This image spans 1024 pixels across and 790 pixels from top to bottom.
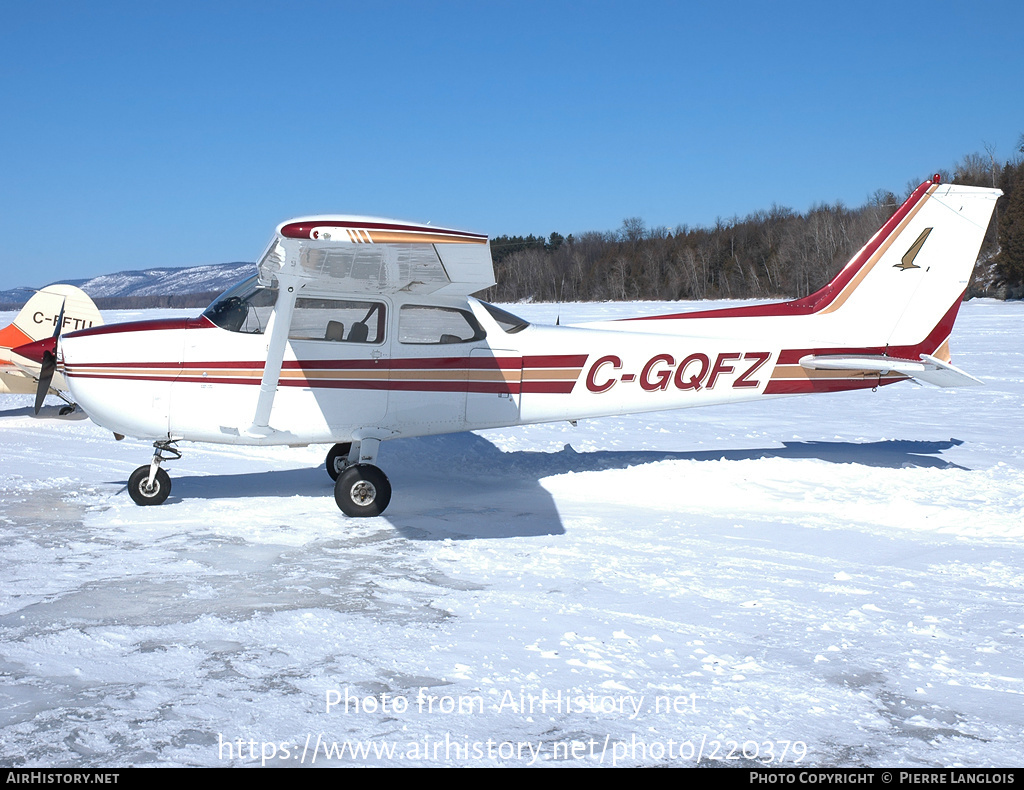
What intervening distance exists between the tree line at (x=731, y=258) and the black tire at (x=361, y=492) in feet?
164

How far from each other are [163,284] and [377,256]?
4.34m

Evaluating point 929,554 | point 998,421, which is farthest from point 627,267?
point 929,554

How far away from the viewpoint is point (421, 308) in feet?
20.1

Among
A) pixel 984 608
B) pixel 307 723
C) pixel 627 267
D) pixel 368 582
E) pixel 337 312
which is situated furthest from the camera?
pixel 627 267

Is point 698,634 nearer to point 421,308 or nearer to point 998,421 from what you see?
point 421,308

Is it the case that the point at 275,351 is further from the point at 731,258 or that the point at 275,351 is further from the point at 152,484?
the point at 731,258

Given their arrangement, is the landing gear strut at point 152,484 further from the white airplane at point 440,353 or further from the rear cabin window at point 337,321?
the rear cabin window at point 337,321

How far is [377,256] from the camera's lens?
17.1 ft

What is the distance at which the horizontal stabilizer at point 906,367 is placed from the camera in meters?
6.65

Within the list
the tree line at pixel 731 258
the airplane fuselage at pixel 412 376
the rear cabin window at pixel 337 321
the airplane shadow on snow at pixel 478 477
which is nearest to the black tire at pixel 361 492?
the airplane shadow on snow at pixel 478 477

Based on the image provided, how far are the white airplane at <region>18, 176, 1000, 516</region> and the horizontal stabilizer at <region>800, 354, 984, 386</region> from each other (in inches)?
0.8

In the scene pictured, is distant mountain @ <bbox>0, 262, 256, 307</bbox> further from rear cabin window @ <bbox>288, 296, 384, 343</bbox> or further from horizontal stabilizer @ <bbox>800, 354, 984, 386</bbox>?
horizontal stabilizer @ <bbox>800, 354, 984, 386</bbox>

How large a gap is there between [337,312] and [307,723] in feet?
12.6

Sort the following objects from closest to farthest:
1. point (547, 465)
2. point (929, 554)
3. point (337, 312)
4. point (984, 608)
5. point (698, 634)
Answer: point (698, 634), point (984, 608), point (929, 554), point (337, 312), point (547, 465)
